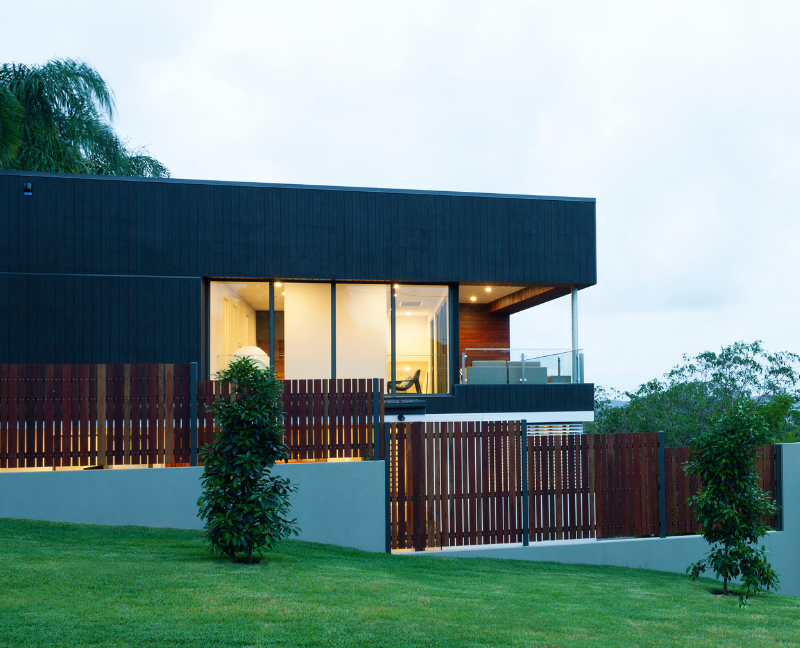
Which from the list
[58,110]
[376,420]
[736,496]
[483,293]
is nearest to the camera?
[736,496]

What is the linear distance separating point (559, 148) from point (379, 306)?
4152cm

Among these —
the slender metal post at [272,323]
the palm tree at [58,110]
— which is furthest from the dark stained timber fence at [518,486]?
the palm tree at [58,110]

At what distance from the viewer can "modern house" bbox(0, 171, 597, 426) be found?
494 inches

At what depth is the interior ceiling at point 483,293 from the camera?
16.2 m

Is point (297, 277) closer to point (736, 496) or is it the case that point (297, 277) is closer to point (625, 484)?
point (625, 484)

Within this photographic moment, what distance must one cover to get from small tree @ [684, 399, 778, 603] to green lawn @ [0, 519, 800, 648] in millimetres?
389

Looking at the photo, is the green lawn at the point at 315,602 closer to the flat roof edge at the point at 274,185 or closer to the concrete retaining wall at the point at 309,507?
the concrete retaining wall at the point at 309,507

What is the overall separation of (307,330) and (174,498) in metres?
6.46

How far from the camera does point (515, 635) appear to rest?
473 cm

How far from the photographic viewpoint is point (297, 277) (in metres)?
13.4

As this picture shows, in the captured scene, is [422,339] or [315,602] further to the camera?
[422,339]

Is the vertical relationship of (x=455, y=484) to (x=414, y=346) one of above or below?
below

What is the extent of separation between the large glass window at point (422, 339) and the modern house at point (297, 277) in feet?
0.10

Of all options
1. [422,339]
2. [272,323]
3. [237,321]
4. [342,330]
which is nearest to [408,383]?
[422,339]
